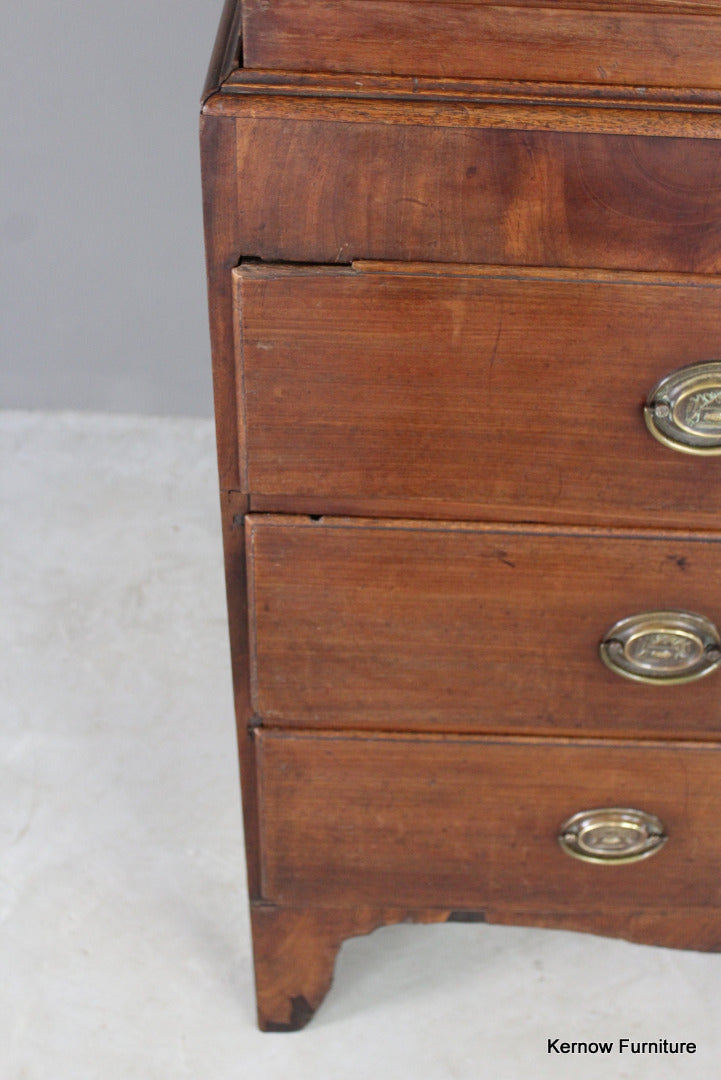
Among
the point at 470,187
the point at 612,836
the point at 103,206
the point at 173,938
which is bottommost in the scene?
the point at 173,938

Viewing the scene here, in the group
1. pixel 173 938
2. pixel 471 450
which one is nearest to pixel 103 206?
pixel 173 938

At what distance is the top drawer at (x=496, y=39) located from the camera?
695mm

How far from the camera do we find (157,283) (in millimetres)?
1884

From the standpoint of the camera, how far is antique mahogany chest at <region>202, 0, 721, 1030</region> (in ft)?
2.32

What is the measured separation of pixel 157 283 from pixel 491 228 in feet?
4.05

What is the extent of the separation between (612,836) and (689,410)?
432mm

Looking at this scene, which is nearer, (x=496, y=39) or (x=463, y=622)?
(x=496, y=39)

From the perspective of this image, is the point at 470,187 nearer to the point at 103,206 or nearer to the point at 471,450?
the point at 471,450

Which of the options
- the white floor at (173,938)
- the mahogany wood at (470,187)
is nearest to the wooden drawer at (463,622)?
the mahogany wood at (470,187)

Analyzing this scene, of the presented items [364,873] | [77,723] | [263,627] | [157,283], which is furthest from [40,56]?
[364,873]

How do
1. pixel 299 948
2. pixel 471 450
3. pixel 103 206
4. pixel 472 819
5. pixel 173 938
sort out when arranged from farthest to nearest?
pixel 103 206 → pixel 173 938 → pixel 299 948 → pixel 472 819 → pixel 471 450

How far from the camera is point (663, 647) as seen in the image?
0.92 m

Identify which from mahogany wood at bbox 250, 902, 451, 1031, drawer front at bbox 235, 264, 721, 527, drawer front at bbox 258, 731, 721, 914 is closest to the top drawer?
drawer front at bbox 235, 264, 721, 527

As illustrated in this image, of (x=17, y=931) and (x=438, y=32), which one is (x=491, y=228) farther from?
(x=17, y=931)
